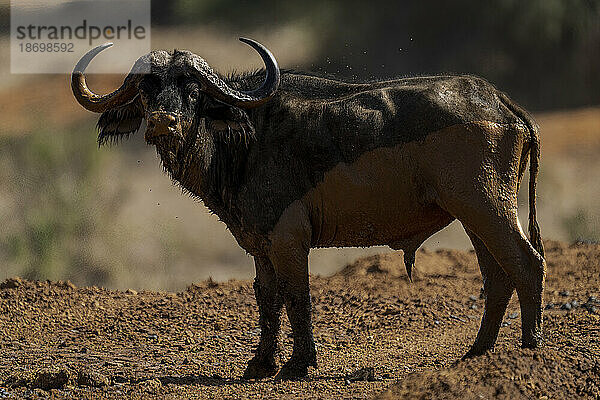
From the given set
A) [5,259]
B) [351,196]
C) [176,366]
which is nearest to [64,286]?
[5,259]

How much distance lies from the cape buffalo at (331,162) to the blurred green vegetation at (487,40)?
11999 mm

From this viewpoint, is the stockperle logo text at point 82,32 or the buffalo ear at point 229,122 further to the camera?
the stockperle logo text at point 82,32

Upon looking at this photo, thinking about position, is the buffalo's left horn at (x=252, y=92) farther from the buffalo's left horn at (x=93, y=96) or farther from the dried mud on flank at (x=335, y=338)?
the dried mud on flank at (x=335, y=338)

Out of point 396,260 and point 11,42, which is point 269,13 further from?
point 396,260

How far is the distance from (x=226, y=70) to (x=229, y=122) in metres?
4.38

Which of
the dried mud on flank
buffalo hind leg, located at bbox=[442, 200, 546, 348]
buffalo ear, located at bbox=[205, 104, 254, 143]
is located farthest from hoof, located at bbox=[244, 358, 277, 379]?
buffalo hind leg, located at bbox=[442, 200, 546, 348]

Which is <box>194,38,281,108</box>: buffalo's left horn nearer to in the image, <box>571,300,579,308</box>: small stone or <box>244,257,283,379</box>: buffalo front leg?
<box>244,257,283,379</box>: buffalo front leg

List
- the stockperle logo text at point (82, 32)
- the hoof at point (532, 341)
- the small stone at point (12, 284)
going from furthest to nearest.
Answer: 1. the stockperle logo text at point (82, 32)
2. the small stone at point (12, 284)
3. the hoof at point (532, 341)

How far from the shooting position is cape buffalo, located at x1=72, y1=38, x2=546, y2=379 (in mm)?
8422

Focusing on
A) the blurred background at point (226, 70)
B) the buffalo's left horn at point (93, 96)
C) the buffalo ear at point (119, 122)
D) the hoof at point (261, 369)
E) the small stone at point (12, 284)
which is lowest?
the hoof at point (261, 369)

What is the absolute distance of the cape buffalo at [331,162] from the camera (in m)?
8.42

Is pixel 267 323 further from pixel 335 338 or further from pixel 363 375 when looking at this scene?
pixel 335 338

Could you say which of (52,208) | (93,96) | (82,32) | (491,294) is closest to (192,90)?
(93,96)

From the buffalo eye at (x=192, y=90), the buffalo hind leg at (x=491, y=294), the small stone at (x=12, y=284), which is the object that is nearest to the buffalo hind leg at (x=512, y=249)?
the buffalo hind leg at (x=491, y=294)
